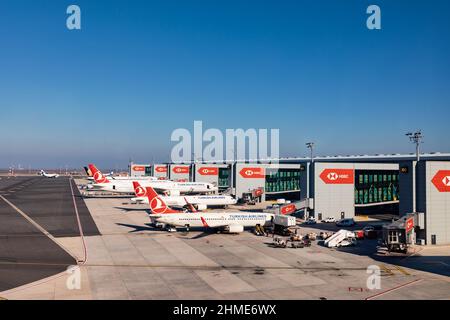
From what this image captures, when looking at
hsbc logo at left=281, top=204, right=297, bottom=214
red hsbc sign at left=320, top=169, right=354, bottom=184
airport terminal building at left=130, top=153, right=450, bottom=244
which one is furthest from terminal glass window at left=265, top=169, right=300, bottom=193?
hsbc logo at left=281, top=204, right=297, bottom=214

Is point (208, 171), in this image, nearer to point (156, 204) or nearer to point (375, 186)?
point (375, 186)

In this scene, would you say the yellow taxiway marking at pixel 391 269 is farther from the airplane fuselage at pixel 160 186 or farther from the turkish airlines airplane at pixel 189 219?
the airplane fuselage at pixel 160 186

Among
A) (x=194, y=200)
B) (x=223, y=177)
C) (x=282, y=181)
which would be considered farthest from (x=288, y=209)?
(x=223, y=177)

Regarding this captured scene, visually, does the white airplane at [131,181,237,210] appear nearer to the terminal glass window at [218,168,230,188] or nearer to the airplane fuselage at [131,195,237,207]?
the airplane fuselage at [131,195,237,207]

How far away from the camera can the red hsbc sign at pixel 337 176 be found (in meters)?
83.9

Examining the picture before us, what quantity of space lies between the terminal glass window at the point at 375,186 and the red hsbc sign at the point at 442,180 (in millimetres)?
36923

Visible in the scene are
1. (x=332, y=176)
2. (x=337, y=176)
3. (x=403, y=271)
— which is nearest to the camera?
(x=403, y=271)

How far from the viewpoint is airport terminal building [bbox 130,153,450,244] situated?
6069 centimetres

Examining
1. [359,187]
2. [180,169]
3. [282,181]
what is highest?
[180,169]

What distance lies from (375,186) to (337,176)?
22.4m

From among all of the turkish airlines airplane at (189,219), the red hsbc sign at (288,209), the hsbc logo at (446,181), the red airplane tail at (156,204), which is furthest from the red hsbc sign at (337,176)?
the red airplane tail at (156,204)

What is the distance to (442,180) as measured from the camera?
61.3m

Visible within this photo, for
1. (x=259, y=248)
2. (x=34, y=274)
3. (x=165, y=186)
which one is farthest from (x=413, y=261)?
(x=165, y=186)

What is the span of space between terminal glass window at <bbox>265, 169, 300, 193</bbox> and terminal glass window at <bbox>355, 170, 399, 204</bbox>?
34.5m
